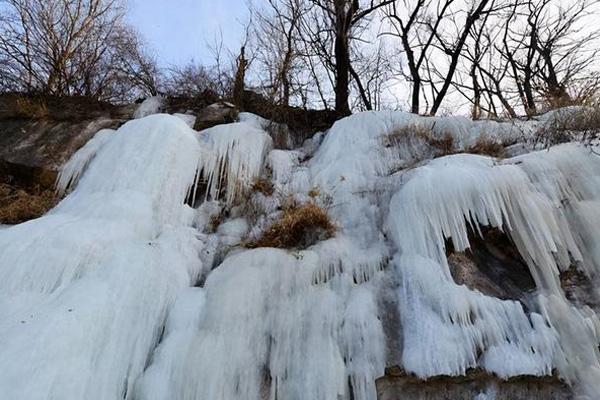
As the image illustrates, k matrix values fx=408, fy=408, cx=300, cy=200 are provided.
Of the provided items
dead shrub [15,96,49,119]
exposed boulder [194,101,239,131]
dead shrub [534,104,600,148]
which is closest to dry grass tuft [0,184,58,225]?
dead shrub [15,96,49,119]

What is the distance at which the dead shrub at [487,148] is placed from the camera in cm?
539

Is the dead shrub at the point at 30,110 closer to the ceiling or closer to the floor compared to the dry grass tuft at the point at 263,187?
closer to the ceiling

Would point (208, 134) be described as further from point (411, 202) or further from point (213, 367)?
point (213, 367)

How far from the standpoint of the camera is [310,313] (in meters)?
3.71

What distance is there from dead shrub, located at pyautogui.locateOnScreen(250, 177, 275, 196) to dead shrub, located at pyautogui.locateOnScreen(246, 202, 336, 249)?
1036mm

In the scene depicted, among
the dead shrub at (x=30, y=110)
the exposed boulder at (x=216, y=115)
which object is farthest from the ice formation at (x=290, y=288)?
the dead shrub at (x=30, y=110)

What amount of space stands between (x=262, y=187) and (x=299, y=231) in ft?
4.38

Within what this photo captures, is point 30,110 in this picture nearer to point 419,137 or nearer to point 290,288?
point 290,288

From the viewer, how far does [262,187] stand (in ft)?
18.8

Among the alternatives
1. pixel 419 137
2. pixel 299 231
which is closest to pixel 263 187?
pixel 299 231

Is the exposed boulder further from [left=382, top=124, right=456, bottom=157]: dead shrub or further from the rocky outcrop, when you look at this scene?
the rocky outcrop

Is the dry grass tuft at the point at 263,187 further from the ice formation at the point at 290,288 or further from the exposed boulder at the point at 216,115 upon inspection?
the exposed boulder at the point at 216,115

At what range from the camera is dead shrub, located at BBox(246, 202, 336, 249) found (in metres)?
4.55

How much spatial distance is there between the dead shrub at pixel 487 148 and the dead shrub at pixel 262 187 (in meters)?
2.79
